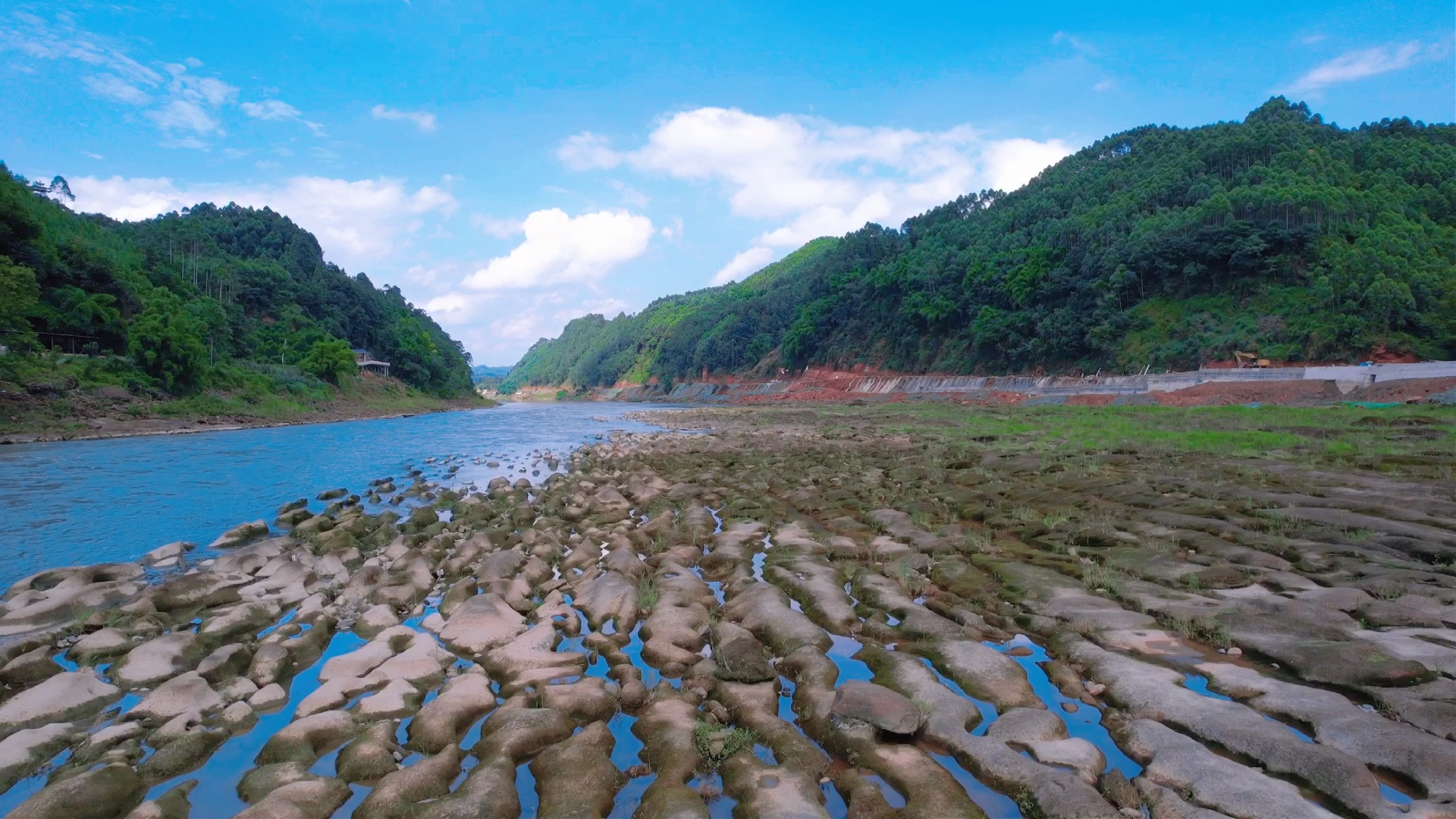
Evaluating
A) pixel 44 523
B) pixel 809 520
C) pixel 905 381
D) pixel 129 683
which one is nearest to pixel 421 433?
pixel 44 523

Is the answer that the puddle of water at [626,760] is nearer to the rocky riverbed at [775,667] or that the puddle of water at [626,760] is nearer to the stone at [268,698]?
the rocky riverbed at [775,667]

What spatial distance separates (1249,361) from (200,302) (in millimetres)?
91396

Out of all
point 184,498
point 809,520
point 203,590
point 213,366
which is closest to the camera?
point 203,590

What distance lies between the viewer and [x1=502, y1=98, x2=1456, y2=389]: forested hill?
51.1 metres

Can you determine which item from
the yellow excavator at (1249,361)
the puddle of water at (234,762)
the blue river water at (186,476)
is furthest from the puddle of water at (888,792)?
the yellow excavator at (1249,361)

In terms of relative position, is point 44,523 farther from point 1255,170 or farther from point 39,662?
point 1255,170

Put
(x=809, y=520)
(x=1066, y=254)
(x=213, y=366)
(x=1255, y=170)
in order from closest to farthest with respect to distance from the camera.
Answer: (x=809, y=520) < (x=213, y=366) < (x=1255, y=170) < (x=1066, y=254)

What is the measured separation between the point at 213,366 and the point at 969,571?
Result: 62467 millimetres

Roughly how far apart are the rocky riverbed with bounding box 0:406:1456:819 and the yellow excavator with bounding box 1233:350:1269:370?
144 ft

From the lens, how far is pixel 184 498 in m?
18.5

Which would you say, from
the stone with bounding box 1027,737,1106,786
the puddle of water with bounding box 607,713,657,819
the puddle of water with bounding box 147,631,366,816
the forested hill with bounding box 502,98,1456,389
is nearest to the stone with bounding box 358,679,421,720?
the puddle of water with bounding box 147,631,366,816

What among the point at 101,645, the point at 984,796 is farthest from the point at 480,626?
the point at 984,796

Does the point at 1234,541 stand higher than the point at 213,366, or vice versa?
the point at 213,366

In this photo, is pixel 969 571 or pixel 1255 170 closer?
pixel 969 571
